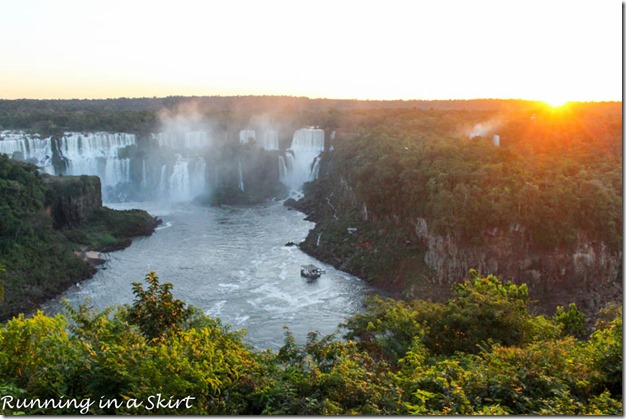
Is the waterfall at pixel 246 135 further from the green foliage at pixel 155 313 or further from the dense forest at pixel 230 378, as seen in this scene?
the green foliage at pixel 155 313

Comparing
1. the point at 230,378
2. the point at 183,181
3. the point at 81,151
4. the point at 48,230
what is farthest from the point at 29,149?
the point at 230,378

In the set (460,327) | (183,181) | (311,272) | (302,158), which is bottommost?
(311,272)

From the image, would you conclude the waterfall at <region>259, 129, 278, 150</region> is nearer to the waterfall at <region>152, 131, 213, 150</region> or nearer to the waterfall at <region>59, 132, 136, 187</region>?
the waterfall at <region>152, 131, 213, 150</region>

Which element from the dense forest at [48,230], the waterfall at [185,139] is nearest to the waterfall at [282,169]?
the waterfall at [185,139]

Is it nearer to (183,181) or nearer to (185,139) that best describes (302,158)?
(183,181)

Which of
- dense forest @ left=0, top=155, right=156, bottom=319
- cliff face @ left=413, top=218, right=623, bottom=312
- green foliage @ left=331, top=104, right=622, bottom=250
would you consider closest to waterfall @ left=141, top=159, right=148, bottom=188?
dense forest @ left=0, top=155, right=156, bottom=319

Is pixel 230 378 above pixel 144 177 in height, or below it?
above

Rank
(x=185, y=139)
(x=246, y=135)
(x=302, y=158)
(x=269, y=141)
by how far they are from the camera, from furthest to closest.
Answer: (x=246, y=135), (x=269, y=141), (x=185, y=139), (x=302, y=158)
